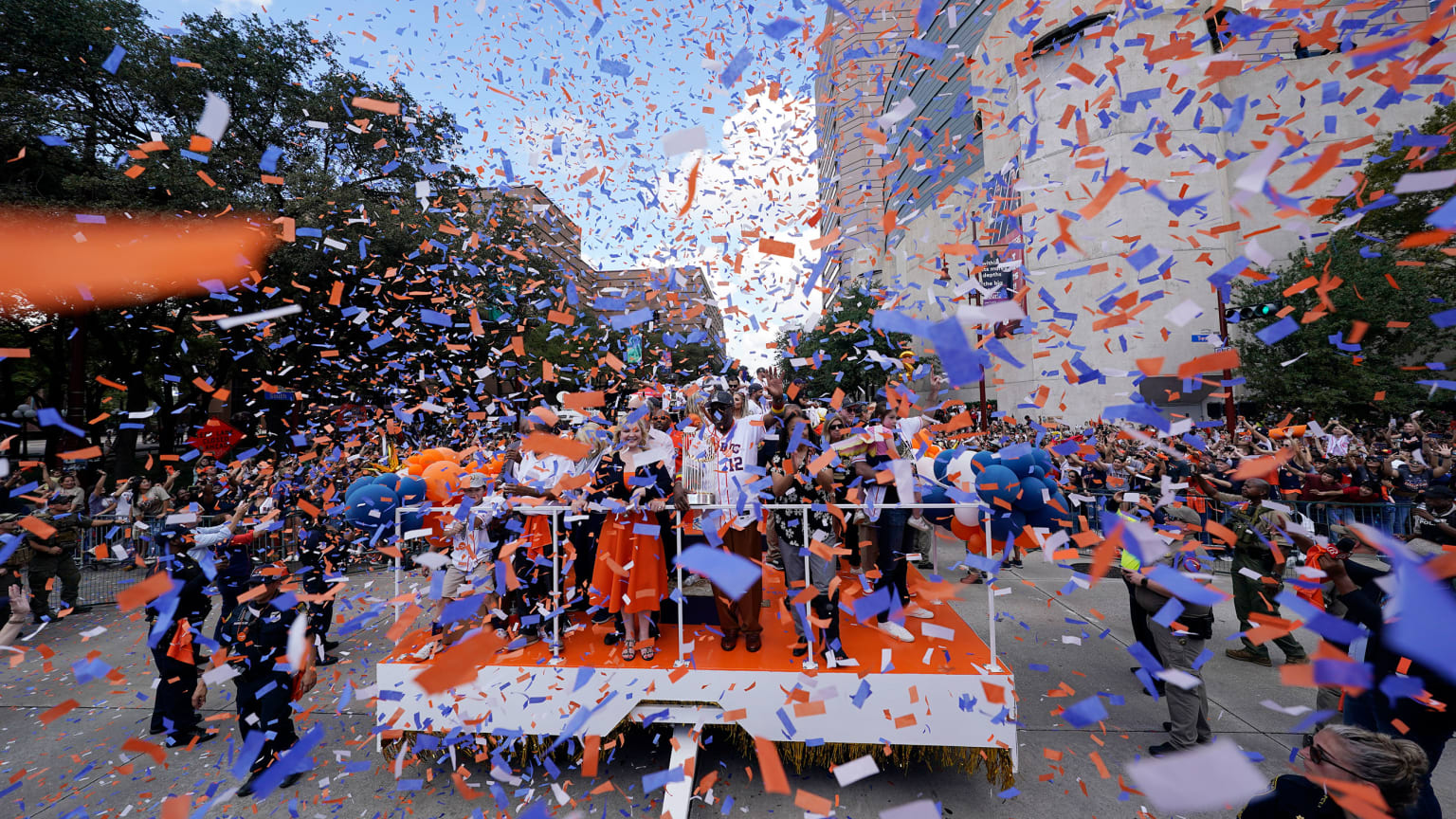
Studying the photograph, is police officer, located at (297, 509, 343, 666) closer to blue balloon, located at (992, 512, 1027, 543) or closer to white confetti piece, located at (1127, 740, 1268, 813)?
blue balloon, located at (992, 512, 1027, 543)

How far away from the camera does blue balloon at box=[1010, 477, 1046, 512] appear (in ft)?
12.3

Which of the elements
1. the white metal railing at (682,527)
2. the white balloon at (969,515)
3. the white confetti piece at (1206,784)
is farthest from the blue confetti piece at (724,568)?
the white confetti piece at (1206,784)

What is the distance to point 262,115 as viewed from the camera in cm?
1318

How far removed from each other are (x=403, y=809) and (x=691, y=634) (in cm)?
209

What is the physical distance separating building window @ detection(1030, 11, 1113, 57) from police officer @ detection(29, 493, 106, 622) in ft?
94.8

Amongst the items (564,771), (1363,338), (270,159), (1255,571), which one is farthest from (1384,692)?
(1363,338)

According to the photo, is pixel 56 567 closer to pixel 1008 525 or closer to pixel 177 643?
pixel 177 643

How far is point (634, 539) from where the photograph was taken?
4.11 m

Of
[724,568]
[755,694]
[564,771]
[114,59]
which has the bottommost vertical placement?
[564,771]

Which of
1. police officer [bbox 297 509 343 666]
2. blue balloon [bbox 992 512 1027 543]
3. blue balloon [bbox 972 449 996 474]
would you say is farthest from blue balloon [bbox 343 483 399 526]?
blue balloon [bbox 992 512 1027 543]

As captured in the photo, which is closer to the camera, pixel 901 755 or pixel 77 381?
pixel 901 755

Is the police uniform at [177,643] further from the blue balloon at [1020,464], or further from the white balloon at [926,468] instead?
the blue balloon at [1020,464]

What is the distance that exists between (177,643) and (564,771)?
10.6 ft

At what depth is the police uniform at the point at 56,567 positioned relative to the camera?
709 centimetres
